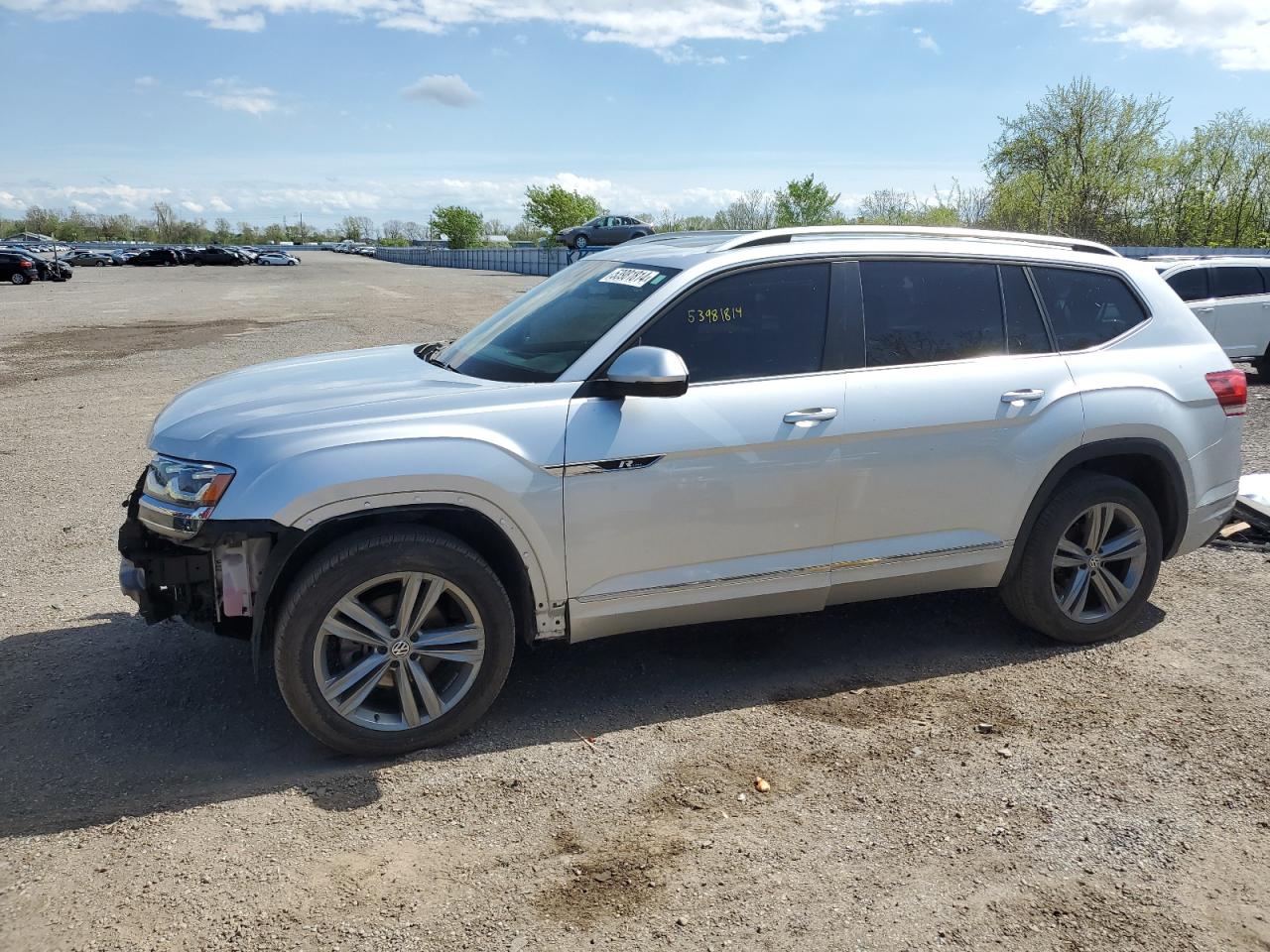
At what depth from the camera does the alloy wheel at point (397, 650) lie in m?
3.68

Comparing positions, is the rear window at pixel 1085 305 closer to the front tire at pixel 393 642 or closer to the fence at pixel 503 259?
the front tire at pixel 393 642

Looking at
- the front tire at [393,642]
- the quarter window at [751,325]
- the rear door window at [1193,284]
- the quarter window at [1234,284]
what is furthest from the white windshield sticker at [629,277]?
the quarter window at [1234,284]

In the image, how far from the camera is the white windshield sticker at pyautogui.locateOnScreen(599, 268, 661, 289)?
4.33 m

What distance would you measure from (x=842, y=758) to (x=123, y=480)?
637cm

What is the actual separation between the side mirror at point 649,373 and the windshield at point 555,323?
1.05 ft

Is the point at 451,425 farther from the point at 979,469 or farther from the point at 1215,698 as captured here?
the point at 1215,698

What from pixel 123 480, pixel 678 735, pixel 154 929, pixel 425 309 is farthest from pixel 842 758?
pixel 425 309

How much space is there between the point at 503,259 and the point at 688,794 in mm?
76455

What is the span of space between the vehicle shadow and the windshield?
1.41 meters

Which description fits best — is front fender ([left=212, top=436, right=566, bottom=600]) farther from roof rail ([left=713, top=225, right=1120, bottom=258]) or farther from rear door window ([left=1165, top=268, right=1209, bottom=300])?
rear door window ([left=1165, top=268, right=1209, bottom=300])

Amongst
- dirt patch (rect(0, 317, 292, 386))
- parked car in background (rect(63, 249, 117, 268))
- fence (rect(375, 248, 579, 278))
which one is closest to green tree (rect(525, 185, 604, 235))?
fence (rect(375, 248, 579, 278))

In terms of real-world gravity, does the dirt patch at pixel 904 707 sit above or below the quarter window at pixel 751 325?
below

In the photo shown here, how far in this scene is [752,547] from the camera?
416 cm

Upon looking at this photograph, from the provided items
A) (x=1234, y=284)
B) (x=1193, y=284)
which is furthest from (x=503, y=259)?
(x=1234, y=284)
